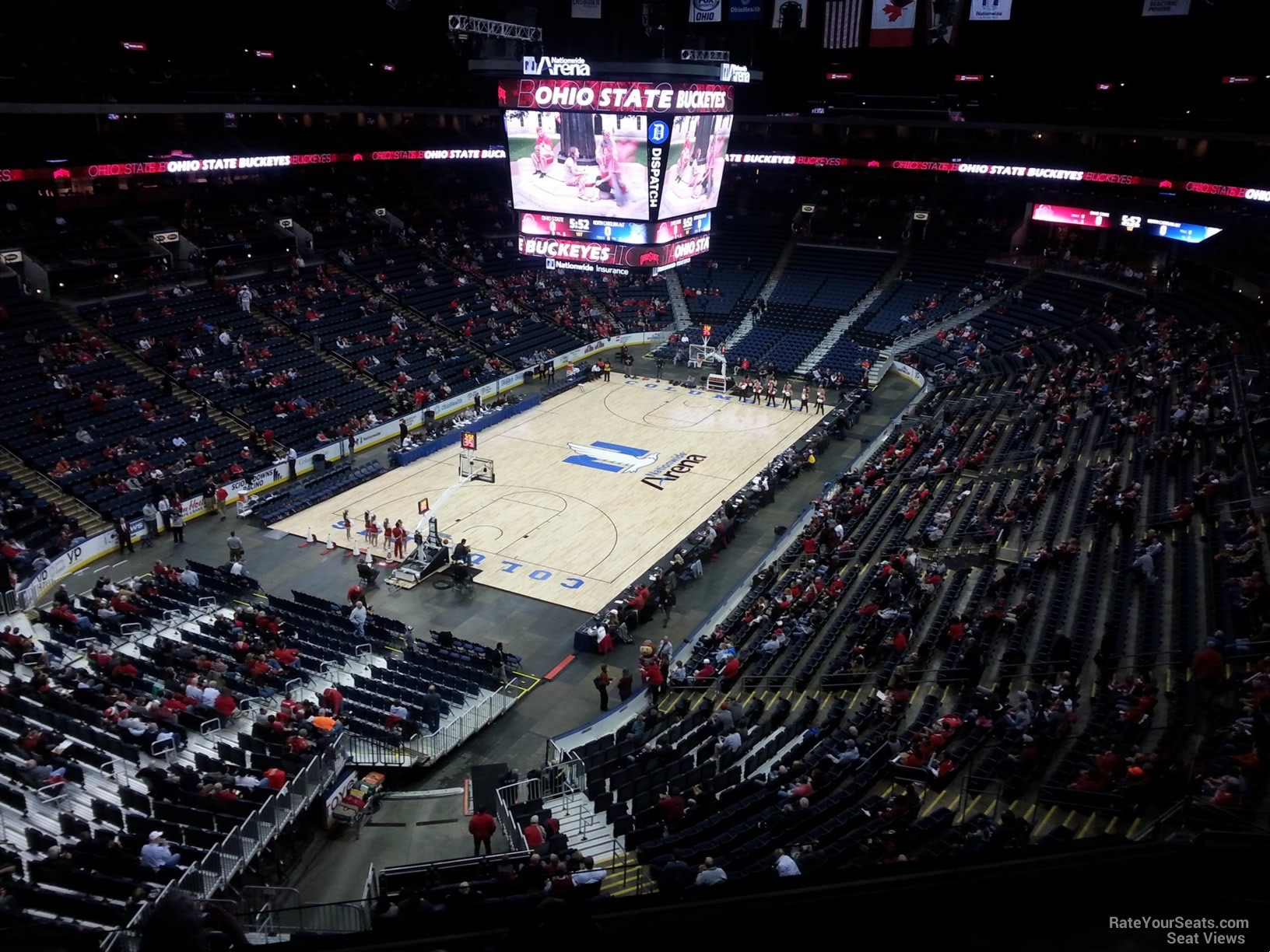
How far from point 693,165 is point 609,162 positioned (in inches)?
122

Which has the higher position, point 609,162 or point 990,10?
point 990,10

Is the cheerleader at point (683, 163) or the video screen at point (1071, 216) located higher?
the cheerleader at point (683, 163)

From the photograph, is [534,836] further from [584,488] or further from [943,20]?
[943,20]

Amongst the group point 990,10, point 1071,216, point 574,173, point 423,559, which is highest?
point 990,10

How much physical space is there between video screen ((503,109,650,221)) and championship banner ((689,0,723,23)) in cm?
1087

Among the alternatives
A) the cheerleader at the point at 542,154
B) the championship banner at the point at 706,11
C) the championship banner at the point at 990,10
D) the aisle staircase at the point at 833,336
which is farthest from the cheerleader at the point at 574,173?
the aisle staircase at the point at 833,336

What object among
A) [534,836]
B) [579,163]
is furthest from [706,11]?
[534,836]

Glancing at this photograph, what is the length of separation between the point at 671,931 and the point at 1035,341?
38845mm

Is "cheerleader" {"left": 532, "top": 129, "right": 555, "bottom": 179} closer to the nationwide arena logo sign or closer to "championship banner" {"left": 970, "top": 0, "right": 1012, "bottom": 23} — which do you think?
the nationwide arena logo sign

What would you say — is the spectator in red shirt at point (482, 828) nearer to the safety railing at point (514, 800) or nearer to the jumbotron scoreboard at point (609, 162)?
the safety railing at point (514, 800)

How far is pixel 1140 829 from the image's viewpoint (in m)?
11.0

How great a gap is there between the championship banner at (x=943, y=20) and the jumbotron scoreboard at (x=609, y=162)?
31.7ft

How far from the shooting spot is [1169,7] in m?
33.3

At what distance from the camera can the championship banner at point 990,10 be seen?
3366 cm
